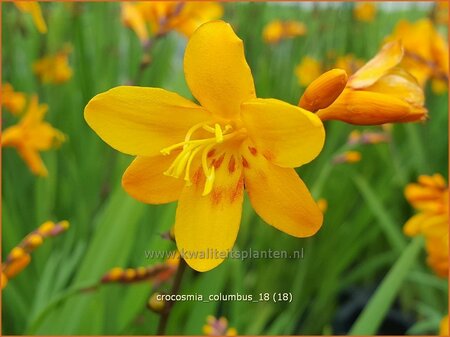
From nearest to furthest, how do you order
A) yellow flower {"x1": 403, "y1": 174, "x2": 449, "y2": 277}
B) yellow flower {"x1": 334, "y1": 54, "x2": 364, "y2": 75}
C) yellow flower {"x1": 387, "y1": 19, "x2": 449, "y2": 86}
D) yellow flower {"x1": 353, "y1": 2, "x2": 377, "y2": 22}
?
yellow flower {"x1": 403, "y1": 174, "x2": 449, "y2": 277}, yellow flower {"x1": 387, "y1": 19, "x2": 449, "y2": 86}, yellow flower {"x1": 334, "y1": 54, "x2": 364, "y2": 75}, yellow flower {"x1": 353, "y1": 2, "x2": 377, "y2": 22}

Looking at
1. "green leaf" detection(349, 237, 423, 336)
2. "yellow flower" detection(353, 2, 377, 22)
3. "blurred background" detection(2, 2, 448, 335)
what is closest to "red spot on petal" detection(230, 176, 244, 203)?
"blurred background" detection(2, 2, 448, 335)

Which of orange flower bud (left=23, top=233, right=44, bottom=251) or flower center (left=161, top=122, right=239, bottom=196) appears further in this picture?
orange flower bud (left=23, top=233, right=44, bottom=251)

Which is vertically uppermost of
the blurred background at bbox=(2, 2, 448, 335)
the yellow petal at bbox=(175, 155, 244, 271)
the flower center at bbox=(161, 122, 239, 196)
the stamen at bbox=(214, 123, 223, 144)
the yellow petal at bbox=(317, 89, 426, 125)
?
the yellow petal at bbox=(317, 89, 426, 125)

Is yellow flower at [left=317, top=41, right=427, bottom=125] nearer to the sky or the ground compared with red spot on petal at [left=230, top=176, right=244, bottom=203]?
nearer to the sky

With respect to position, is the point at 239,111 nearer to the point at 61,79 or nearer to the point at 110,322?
the point at 110,322

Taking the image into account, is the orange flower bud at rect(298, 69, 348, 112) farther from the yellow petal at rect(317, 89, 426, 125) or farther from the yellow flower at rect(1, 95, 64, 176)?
the yellow flower at rect(1, 95, 64, 176)

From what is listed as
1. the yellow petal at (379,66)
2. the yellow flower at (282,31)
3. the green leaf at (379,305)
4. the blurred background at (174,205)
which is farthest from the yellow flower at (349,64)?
the yellow petal at (379,66)

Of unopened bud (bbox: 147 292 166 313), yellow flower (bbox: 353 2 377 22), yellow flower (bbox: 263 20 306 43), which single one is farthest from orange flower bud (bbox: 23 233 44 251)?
yellow flower (bbox: 353 2 377 22)

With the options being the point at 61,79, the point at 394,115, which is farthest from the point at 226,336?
the point at 61,79

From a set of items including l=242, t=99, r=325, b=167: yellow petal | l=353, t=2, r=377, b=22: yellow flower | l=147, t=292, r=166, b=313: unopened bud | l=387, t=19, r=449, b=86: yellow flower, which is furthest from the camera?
l=353, t=2, r=377, b=22: yellow flower
